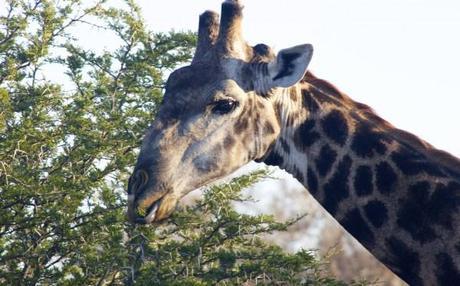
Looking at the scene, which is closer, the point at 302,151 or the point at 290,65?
the point at 290,65

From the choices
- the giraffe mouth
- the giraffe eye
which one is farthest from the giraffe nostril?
the giraffe eye

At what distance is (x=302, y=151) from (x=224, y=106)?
737mm

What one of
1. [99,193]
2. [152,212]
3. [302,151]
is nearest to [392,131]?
[302,151]

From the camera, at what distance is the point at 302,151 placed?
8.59m

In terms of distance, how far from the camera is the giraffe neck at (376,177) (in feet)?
25.6

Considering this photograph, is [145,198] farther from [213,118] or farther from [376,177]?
[376,177]

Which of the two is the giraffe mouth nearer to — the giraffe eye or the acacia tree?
the giraffe eye

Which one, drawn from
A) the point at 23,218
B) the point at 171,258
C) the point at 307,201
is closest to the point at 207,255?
the point at 171,258

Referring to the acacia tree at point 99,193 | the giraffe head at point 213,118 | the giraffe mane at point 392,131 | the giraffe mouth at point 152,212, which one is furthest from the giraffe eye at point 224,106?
the acacia tree at point 99,193

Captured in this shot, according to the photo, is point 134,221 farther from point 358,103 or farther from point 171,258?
point 171,258

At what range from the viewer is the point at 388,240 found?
26.4ft

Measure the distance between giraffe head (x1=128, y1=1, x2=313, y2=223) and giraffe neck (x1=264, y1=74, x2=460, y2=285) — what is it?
24cm

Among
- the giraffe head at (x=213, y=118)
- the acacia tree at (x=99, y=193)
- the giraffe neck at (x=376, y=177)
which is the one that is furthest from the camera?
the acacia tree at (x=99, y=193)

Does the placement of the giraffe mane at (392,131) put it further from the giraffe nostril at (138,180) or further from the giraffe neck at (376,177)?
the giraffe nostril at (138,180)
